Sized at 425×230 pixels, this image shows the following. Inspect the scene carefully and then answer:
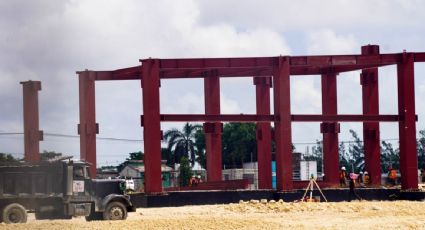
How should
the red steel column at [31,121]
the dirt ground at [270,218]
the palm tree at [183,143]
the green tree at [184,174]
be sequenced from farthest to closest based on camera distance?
the palm tree at [183,143], the green tree at [184,174], the red steel column at [31,121], the dirt ground at [270,218]

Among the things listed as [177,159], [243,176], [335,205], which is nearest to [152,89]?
[335,205]

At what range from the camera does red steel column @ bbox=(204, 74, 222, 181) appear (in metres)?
51.4

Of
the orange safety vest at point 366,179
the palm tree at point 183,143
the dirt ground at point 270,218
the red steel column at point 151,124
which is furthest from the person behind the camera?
the palm tree at point 183,143

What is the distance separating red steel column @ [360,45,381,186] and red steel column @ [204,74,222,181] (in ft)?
29.9

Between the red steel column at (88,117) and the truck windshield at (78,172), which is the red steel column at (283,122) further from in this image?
the truck windshield at (78,172)

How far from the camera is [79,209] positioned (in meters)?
30.5

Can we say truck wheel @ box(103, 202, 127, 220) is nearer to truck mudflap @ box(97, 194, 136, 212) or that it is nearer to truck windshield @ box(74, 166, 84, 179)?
truck mudflap @ box(97, 194, 136, 212)

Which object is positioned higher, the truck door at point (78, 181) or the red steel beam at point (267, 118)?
the red steel beam at point (267, 118)

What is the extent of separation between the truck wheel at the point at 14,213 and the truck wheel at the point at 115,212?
290 cm

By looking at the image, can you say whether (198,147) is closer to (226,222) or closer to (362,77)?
(362,77)

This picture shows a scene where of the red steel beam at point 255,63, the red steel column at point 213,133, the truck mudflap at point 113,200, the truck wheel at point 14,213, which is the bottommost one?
the truck wheel at point 14,213

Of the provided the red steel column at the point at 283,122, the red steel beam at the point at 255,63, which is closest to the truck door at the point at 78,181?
the red steel beam at the point at 255,63

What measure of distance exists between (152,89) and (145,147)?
118 inches

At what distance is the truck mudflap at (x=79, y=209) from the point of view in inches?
1195
